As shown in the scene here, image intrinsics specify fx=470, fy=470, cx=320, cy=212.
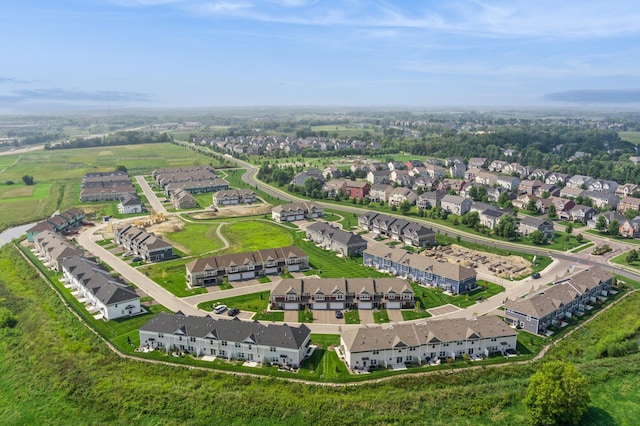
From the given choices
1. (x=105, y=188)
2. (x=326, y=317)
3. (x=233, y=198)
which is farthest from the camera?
(x=105, y=188)

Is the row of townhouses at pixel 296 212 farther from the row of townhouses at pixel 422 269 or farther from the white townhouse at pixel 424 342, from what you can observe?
the white townhouse at pixel 424 342

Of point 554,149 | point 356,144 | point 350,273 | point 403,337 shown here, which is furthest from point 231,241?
point 554,149

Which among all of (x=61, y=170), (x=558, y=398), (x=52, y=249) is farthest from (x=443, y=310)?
(x=61, y=170)

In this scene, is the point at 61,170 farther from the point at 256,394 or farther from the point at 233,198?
the point at 256,394

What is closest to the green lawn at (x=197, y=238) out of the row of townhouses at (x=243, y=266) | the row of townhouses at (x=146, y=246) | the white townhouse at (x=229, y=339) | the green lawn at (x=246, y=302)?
the row of townhouses at (x=146, y=246)

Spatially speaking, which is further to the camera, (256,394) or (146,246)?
(146,246)
